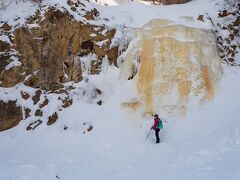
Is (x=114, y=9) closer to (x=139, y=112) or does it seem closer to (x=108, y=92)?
(x=108, y=92)

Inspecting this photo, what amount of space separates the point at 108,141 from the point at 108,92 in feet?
8.63

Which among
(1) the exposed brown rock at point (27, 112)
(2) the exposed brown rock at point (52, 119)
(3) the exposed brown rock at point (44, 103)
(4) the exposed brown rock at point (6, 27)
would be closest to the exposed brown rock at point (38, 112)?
(3) the exposed brown rock at point (44, 103)

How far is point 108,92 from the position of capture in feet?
52.6

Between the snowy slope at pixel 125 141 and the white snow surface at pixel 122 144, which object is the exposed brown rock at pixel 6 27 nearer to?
the snowy slope at pixel 125 141

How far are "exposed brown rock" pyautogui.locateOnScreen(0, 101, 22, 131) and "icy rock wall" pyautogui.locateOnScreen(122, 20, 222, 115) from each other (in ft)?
15.5

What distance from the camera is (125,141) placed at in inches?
553

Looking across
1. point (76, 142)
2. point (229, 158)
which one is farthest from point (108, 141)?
point (229, 158)

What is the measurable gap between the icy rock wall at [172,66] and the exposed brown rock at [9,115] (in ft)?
15.5

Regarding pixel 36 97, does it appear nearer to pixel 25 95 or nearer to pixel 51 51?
pixel 25 95

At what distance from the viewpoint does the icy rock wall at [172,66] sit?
50.4ft

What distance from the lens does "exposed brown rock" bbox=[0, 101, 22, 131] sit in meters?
15.5

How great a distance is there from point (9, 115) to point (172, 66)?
704cm

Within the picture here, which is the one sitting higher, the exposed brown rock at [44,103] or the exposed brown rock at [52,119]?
the exposed brown rock at [44,103]

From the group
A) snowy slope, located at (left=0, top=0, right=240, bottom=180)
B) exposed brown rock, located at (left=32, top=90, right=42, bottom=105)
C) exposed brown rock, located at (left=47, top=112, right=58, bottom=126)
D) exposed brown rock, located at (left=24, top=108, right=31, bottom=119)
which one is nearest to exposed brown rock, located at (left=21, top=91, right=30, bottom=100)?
exposed brown rock, located at (left=32, top=90, right=42, bottom=105)
